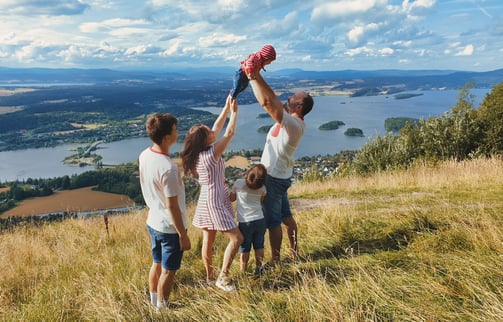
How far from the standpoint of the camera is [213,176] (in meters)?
2.75

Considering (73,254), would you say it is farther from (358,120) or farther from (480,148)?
(358,120)

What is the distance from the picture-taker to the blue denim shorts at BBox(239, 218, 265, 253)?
2910mm

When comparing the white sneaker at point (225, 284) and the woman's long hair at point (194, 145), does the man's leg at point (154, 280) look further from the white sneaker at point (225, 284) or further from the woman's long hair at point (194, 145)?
the woman's long hair at point (194, 145)

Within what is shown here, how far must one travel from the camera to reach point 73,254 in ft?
12.9

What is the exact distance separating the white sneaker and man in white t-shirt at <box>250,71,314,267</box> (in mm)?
461

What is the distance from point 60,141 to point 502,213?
234ft

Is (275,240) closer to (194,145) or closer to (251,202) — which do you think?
(251,202)

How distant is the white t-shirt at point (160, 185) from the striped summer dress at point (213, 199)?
264 millimetres

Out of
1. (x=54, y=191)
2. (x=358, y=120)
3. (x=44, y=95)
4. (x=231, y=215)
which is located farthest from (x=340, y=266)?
(x=44, y=95)

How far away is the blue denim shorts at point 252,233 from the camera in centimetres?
291

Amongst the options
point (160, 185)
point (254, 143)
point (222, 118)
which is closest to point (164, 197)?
point (160, 185)

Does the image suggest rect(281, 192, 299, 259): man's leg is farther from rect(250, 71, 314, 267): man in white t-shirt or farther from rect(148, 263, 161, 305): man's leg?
rect(148, 263, 161, 305): man's leg

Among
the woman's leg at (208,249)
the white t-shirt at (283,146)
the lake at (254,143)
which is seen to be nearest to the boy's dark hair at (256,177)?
the white t-shirt at (283,146)

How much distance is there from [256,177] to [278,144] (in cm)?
32
